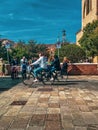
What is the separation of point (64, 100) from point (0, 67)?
1774 centimetres

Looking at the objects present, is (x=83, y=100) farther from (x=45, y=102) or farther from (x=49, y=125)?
(x=49, y=125)

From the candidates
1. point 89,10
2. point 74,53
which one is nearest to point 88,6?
point 89,10

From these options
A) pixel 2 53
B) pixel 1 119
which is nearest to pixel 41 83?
pixel 1 119

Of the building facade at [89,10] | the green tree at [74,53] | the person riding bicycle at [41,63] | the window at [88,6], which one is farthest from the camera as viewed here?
the window at [88,6]

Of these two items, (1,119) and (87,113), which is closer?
(1,119)

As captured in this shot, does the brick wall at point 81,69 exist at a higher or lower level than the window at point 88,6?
lower

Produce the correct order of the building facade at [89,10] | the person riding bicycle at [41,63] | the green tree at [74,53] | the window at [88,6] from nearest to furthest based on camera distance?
the person riding bicycle at [41,63] → the green tree at [74,53] → the building facade at [89,10] → the window at [88,6]

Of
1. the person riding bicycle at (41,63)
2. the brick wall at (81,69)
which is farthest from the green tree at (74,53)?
the person riding bicycle at (41,63)

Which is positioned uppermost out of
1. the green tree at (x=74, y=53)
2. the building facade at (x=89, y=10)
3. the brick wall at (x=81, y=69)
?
the building facade at (x=89, y=10)

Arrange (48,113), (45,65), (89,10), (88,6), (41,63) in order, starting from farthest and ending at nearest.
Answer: (88,6) → (89,10) → (45,65) → (41,63) → (48,113)

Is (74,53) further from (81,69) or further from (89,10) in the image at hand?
(81,69)

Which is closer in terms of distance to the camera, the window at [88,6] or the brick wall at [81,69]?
the brick wall at [81,69]

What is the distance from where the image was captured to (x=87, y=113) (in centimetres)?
873

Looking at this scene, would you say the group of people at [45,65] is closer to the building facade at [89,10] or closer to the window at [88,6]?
the building facade at [89,10]
